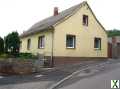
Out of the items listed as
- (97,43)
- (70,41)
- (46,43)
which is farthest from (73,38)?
(97,43)

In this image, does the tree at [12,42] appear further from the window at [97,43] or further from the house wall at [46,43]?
the window at [97,43]

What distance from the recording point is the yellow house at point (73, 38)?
27.2 metres

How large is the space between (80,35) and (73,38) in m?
0.92

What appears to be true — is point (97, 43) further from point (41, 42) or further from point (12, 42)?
point (12, 42)

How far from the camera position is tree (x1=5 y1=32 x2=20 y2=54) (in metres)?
29.3

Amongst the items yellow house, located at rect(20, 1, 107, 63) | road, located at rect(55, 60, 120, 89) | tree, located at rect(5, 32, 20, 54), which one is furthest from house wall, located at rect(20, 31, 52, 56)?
road, located at rect(55, 60, 120, 89)

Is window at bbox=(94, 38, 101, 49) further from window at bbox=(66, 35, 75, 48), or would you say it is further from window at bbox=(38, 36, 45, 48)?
window at bbox=(38, 36, 45, 48)

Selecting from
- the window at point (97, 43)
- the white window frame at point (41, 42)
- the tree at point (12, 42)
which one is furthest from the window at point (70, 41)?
the tree at point (12, 42)

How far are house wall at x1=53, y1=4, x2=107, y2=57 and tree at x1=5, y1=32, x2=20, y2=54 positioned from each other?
16.8 feet

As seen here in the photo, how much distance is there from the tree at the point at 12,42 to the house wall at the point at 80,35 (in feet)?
16.8

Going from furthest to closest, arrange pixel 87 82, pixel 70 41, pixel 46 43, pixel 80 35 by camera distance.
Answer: pixel 80 35, pixel 70 41, pixel 46 43, pixel 87 82

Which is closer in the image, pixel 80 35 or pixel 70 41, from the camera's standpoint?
pixel 70 41

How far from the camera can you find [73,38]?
28.6 meters

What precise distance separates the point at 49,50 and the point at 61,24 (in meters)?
2.89
